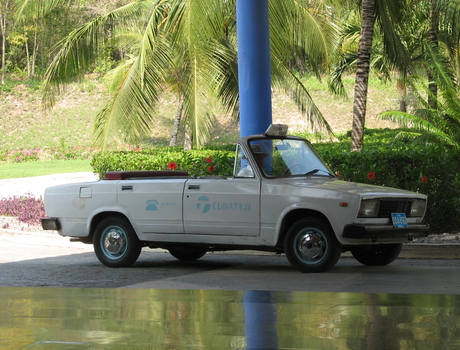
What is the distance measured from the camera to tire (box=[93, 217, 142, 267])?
991 cm

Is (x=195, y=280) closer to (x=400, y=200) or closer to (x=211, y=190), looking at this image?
A: (x=211, y=190)

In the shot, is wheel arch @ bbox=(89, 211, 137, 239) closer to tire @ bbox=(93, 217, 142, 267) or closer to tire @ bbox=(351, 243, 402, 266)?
tire @ bbox=(93, 217, 142, 267)

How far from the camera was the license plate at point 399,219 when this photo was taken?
8719mm

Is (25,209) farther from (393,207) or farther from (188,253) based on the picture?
(393,207)

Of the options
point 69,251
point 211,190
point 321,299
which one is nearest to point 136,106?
point 69,251

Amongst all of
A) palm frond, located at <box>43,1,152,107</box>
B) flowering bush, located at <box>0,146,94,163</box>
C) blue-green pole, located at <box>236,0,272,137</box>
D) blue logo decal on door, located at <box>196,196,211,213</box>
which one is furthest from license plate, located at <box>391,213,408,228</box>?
flowering bush, located at <box>0,146,94,163</box>

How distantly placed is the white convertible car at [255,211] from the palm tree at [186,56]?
542cm

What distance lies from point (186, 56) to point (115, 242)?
8.52m

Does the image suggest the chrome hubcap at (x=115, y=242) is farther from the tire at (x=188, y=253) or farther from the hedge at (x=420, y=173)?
the hedge at (x=420, y=173)

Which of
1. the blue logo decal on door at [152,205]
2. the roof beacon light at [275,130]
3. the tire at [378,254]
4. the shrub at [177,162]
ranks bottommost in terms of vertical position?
the tire at [378,254]

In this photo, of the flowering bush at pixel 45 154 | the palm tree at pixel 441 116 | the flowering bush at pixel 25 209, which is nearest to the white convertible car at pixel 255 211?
the flowering bush at pixel 25 209

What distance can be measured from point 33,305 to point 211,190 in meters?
3.07

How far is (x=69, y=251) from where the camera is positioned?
12312mm

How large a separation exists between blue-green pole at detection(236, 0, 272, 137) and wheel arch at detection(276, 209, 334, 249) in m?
4.03
